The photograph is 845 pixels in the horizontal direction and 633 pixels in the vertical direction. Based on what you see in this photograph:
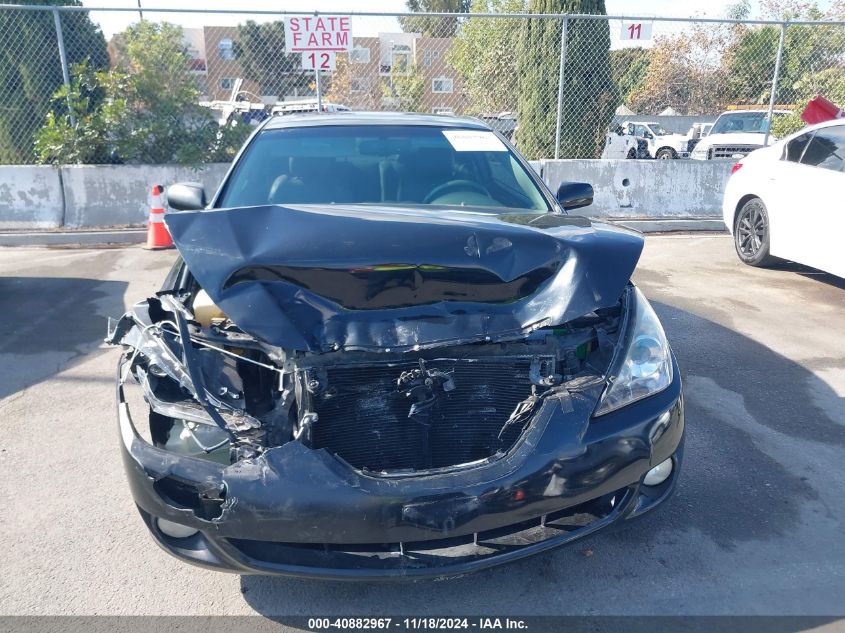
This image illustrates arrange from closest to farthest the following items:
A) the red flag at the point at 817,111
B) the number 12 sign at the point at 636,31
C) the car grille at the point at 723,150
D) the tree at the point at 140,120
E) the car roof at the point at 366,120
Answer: the car roof at the point at 366,120 → the red flag at the point at 817,111 → the tree at the point at 140,120 → the number 12 sign at the point at 636,31 → the car grille at the point at 723,150

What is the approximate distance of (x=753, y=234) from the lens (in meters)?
7.53

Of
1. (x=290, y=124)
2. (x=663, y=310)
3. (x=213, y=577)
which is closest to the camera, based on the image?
(x=213, y=577)

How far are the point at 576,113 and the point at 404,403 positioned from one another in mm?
9651

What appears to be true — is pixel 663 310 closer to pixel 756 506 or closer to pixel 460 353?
pixel 756 506

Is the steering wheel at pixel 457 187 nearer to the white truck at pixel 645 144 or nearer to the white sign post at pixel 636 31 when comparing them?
the white sign post at pixel 636 31

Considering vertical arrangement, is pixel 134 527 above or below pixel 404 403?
below

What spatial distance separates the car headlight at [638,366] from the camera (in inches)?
95.0

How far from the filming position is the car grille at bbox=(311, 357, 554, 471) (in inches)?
93.3

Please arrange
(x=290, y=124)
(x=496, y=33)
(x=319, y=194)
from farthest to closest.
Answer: (x=496, y=33) < (x=290, y=124) < (x=319, y=194)

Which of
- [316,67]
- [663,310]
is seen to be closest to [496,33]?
[316,67]

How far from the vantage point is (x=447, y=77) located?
16312 mm

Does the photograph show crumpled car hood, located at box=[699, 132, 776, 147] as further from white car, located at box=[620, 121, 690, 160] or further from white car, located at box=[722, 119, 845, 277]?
white car, located at box=[722, 119, 845, 277]

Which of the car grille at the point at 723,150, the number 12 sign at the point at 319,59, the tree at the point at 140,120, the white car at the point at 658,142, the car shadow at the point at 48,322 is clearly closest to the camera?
the car shadow at the point at 48,322

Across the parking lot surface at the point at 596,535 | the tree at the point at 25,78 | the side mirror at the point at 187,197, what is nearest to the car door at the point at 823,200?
the parking lot surface at the point at 596,535
